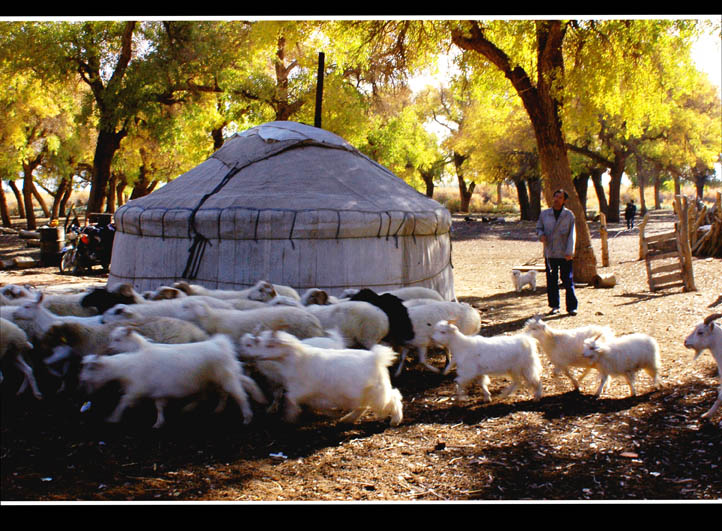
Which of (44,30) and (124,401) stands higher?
(44,30)

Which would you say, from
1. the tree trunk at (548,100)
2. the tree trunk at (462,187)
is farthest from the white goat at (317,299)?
the tree trunk at (462,187)

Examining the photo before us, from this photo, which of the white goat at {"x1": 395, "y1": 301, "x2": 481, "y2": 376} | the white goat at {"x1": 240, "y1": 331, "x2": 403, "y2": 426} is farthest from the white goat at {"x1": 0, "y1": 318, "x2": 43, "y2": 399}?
the white goat at {"x1": 395, "y1": 301, "x2": 481, "y2": 376}

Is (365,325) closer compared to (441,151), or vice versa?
(365,325)

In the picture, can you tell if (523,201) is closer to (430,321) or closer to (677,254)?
(677,254)

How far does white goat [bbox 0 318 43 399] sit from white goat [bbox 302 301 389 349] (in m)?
2.26

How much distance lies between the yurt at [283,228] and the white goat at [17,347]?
2.84 meters

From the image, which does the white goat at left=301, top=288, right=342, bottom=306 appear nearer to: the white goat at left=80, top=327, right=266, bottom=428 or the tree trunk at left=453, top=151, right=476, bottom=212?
the white goat at left=80, top=327, right=266, bottom=428

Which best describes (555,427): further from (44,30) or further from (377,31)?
(44,30)

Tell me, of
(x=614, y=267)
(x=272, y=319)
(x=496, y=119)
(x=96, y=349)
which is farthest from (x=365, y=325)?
(x=496, y=119)

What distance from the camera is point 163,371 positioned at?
175 inches

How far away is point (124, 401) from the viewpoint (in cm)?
453

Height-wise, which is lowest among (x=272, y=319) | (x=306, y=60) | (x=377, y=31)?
(x=272, y=319)

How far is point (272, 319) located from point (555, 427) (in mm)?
2375

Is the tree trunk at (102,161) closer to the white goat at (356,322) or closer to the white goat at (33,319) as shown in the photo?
the white goat at (33,319)
